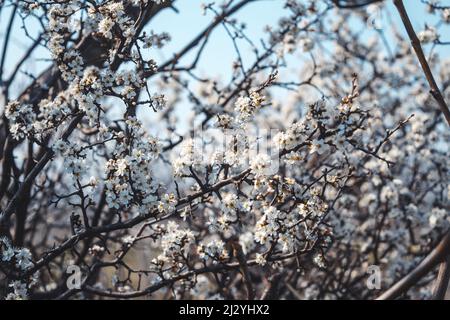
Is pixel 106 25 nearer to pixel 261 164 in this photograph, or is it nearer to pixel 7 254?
pixel 261 164

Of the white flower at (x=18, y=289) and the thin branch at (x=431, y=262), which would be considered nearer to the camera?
the thin branch at (x=431, y=262)

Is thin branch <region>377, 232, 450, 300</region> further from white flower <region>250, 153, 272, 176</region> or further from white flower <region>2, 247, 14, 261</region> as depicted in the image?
white flower <region>2, 247, 14, 261</region>

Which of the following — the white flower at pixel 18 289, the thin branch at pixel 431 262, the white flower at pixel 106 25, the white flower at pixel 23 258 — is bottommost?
the thin branch at pixel 431 262

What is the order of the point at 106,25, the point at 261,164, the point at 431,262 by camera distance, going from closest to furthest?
the point at 431,262
the point at 261,164
the point at 106,25

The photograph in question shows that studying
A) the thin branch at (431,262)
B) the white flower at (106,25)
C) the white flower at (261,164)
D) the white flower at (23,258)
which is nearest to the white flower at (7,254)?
the white flower at (23,258)

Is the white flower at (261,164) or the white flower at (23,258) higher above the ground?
the white flower at (261,164)

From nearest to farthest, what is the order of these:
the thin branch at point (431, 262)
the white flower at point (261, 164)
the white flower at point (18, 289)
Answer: the thin branch at point (431, 262) → the white flower at point (261, 164) → the white flower at point (18, 289)

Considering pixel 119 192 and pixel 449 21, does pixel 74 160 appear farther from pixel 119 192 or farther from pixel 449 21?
pixel 449 21


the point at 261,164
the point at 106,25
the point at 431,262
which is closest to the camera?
the point at 431,262

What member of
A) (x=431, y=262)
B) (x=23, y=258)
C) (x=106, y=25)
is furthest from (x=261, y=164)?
(x=23, y=258)

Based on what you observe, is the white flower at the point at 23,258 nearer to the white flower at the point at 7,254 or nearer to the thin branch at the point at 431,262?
the white flower at the point at 7,254

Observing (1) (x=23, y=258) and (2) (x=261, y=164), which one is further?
(1) (x=23, y=258)

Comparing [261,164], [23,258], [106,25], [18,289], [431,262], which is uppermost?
[106,25]
